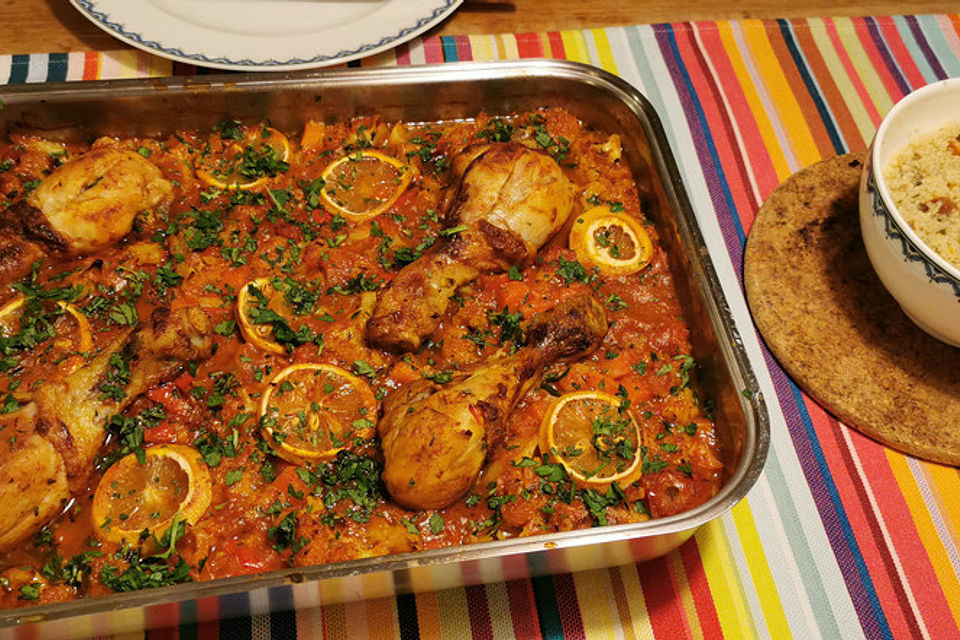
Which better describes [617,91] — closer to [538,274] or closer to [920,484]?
[538,274]

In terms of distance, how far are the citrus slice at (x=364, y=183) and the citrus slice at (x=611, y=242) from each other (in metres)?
0.83

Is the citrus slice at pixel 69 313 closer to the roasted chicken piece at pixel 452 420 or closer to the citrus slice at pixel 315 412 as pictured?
the citrus slice at pixel 315 412

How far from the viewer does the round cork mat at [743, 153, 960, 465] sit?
124 inches

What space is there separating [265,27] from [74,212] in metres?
1.49

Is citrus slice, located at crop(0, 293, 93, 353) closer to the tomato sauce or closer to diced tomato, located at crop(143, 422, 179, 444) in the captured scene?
the tomato sauce

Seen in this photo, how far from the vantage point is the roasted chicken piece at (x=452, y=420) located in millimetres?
2559

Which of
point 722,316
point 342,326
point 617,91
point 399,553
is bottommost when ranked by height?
point 399,553

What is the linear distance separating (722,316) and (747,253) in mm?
805

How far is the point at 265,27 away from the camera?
3.98 metres

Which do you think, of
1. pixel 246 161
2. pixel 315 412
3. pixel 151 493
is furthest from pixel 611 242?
pixel 151 493

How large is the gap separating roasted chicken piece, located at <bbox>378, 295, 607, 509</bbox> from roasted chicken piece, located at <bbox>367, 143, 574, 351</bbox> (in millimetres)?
343

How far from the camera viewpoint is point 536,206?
3.19 meters

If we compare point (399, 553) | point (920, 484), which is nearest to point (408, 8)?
point (399, 553)

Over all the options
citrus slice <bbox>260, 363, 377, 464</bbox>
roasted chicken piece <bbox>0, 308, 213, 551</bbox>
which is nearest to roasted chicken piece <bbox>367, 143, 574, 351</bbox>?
citrus slice <bbox>260, 363, 377, 464</bbox>
